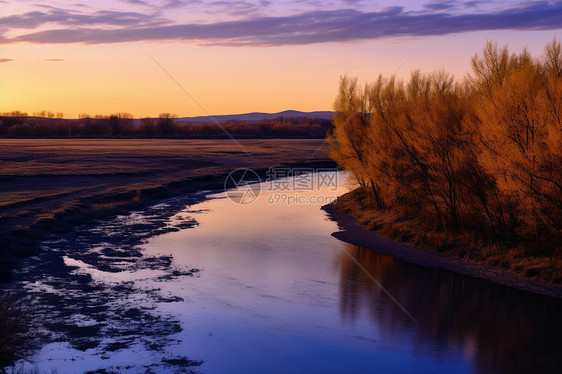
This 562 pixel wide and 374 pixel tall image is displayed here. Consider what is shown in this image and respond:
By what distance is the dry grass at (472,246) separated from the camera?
51.0ft

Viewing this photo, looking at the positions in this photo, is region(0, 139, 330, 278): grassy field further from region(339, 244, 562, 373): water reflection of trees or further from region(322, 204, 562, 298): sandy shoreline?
region(322, 204, 562, 298): sandy shoreline

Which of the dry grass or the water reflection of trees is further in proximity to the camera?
the dry grass

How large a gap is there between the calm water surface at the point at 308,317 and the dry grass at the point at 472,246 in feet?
4.68

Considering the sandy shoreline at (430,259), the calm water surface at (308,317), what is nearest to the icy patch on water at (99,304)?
the calm water surface at (308,317)

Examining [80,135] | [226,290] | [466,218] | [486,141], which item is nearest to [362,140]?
[466,218]

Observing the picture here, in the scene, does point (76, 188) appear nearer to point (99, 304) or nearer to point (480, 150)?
point (99, 304)

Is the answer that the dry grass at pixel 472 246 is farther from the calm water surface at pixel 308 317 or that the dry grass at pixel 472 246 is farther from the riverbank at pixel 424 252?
the calm water surface at pixel 308 317

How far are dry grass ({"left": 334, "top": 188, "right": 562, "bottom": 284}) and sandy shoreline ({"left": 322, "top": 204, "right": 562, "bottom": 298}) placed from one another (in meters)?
0.29

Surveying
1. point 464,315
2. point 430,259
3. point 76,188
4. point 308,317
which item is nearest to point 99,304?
point 308,317

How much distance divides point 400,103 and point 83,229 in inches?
644

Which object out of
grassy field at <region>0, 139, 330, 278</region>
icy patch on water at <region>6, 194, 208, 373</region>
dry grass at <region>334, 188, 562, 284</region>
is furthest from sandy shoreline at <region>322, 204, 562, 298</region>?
grassy field at <region>0, 139, 330, 278</region>

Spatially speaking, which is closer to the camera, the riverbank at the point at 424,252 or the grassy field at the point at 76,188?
the riverbank at the point at 424,252

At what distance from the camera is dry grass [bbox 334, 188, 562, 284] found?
612 inches

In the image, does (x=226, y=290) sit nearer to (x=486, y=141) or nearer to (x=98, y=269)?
(x=98, y=269)
